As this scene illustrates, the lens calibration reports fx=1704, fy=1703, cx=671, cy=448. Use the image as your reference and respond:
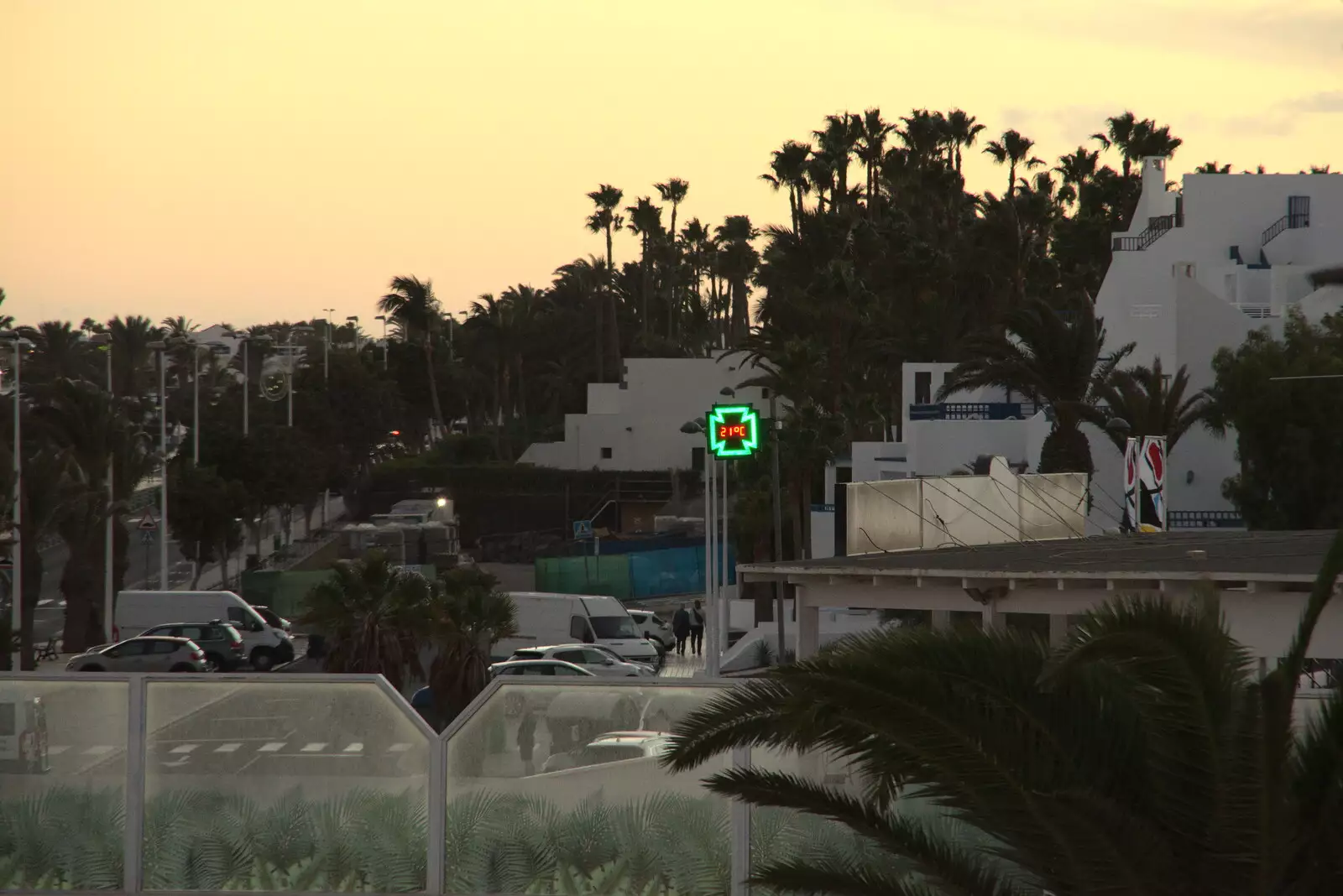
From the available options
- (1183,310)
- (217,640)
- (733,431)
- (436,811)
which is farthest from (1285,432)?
(436,811)

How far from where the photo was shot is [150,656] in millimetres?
37188

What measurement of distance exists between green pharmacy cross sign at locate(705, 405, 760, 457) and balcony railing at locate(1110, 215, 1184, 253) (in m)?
40.4

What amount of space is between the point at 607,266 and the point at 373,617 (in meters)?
91.7

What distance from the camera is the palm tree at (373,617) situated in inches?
1205

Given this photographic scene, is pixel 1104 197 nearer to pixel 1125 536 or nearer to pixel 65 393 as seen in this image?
pixel 65 393

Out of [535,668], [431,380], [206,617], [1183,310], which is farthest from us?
[431,380]

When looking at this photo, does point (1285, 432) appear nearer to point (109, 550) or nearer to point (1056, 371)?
point (1056, 371)

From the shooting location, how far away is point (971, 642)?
7.61 meters

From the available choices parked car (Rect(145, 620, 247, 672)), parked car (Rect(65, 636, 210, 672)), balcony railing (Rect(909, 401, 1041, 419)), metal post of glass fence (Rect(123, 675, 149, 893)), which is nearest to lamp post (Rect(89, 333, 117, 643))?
parked car (Rect(145, 620, 247, 672))

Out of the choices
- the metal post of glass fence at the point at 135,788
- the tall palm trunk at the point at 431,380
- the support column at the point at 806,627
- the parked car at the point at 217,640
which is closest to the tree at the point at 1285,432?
the parked car at the point at 217,640

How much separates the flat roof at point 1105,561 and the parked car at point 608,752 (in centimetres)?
717

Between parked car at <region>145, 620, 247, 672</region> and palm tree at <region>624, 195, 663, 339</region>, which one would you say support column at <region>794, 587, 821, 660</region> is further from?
palm tree at <region>624, 195, 663, 339</region>

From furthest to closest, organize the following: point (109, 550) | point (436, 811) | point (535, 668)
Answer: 1. point (109, 550)
2. point (535, 668)
3. point (436, 811)

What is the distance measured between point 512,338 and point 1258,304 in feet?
197
